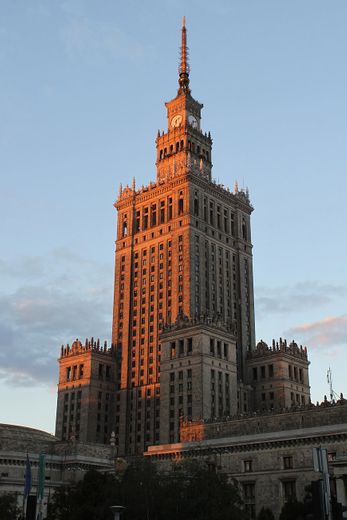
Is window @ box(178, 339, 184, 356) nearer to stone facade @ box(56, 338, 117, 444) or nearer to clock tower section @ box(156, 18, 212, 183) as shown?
stone facade @ box(56, 338, 117, 444)

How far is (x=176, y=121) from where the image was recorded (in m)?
189

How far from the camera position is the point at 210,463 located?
85.9 m

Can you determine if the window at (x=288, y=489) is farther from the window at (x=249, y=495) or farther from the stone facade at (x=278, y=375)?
the stone facade at (x=278, y=375)

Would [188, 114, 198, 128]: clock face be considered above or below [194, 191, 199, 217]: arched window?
above

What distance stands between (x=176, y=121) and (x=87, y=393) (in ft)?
269

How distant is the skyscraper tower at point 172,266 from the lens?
153 meters

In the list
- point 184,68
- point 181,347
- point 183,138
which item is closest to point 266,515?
point 181,347

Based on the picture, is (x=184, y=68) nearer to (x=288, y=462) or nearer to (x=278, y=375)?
(x=278, y=375)

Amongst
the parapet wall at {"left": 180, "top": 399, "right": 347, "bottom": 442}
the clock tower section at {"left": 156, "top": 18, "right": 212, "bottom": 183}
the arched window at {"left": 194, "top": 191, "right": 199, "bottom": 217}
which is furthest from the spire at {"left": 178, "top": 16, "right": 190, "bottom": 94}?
the parapet wall at {"left": 180, "top": 399, "right": 347, "bottom": 442}

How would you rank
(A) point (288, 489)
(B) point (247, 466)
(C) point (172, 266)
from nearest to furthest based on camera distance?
(A) point (288, 489), (B) point (247, 466), (C) point (172, 266)

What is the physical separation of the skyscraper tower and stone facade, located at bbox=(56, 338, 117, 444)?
288 centimetres

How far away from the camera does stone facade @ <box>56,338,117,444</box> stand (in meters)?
152

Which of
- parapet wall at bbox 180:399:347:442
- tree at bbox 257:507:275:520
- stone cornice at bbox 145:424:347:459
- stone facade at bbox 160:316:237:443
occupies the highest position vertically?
stone facade at bbox 160:316:237:443

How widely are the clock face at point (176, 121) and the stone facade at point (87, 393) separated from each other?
6708 cm
